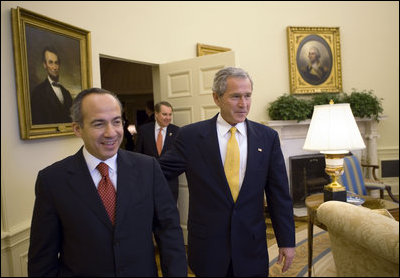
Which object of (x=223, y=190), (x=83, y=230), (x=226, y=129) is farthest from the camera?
(x=226, y=129)

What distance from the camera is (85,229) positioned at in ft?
4.42

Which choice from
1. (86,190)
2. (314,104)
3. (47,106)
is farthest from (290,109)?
(86,190)

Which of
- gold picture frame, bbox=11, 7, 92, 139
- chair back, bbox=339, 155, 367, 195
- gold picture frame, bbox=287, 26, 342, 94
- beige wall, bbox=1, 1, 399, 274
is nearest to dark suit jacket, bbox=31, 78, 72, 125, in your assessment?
gold picture frame, bbox=11, 7, 92, 139

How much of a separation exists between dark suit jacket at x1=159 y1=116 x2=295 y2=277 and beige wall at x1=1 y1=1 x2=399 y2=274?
1.65 m

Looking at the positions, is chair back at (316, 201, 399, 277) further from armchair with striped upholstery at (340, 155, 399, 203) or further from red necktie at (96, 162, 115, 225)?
armchair with striped upholstery at (340, 155, 399, 203)

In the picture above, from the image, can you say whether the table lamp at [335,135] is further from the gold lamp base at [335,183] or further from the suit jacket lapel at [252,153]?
the suit jacket lapel at [252,153]

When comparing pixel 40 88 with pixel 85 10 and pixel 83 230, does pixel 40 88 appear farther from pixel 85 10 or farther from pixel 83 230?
pixel 83 230

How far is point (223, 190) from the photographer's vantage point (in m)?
1.85

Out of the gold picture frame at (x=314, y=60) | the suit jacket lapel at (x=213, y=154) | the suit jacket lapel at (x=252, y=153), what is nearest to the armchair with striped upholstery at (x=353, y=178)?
the gold picture frame at (x=314, y=60)

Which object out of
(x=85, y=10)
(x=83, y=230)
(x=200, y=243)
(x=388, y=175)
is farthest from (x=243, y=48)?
(x=83, y=230)

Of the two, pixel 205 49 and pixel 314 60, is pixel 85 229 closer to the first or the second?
pixel 205 49

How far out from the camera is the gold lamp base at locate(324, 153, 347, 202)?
2.94m

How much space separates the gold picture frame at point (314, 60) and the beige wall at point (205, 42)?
0.16m

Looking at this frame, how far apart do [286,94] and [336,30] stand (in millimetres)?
1584
